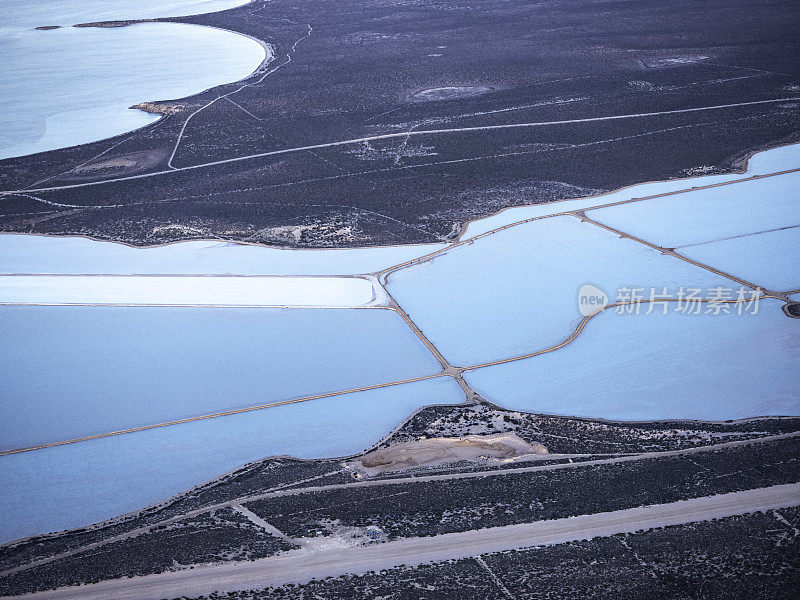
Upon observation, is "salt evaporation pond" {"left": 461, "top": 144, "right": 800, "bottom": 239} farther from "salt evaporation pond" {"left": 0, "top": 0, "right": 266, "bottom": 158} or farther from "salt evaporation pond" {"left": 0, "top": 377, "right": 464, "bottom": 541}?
"salt evaporation pond" {"left": 0, "top": 0, "right": 266, "bottom": 158}

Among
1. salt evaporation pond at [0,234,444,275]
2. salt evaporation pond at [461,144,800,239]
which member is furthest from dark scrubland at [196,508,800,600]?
salt evaporation pond at [461,144,800,239]

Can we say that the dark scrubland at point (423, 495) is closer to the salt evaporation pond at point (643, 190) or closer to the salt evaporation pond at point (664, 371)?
the salt evaporation pond at point (664, 371)

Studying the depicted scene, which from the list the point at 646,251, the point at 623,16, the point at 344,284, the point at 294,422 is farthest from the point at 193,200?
the point at 623,16

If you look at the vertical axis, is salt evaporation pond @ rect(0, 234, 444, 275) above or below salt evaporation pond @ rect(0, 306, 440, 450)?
above

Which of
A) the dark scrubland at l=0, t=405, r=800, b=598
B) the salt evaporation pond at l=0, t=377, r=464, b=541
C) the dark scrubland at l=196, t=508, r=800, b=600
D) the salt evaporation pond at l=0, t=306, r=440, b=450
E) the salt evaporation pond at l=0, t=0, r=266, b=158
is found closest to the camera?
the dark scrubland at l=196, t=508, r=800, b=600

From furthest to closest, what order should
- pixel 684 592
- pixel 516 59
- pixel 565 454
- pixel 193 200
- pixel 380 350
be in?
pixel 516 59 < pixel 193 200 < pixel 380 350 < pixel 565 454 < pixel 684 592

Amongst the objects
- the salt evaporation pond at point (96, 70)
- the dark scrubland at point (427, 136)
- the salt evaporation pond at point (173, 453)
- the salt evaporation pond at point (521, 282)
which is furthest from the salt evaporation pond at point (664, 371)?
the salt evaporation pond at point (96, 70)

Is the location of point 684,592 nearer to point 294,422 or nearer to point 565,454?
point 565,454
